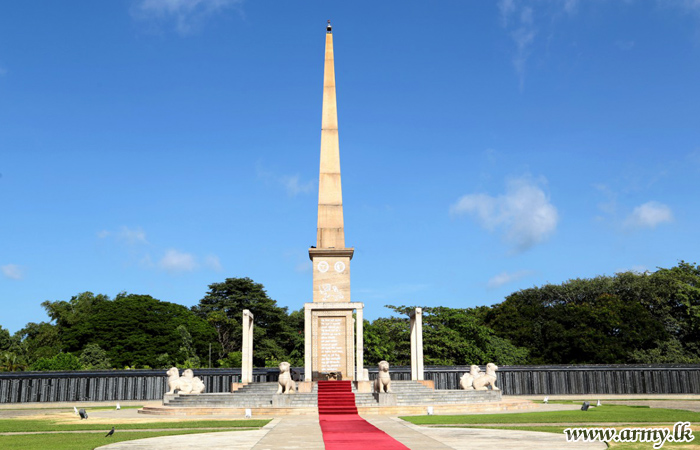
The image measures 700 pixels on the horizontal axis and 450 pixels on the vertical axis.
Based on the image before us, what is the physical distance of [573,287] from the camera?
6919 centimetres

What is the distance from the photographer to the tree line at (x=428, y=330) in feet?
170

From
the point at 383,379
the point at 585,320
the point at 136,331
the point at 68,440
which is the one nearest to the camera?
the point at 68,440

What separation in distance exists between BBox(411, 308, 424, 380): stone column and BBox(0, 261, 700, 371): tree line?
709 inches

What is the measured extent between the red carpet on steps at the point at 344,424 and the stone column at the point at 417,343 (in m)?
5.09

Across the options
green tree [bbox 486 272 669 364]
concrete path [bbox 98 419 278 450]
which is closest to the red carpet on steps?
concrete path [bbox 98 419 278 450]

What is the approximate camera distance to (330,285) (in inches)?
1230

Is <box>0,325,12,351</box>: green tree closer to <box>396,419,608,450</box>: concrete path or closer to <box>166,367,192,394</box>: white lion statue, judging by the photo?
<box>166,367,192,394</box>: white lion statue

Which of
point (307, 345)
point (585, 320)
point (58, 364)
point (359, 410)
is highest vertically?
point (585, 320)

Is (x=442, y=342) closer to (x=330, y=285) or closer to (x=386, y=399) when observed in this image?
(x=330, y=285)

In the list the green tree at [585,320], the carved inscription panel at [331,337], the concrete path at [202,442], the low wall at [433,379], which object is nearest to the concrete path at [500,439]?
the concrete path at [202,442]

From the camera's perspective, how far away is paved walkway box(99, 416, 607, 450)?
11852mm

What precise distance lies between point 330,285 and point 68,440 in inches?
709

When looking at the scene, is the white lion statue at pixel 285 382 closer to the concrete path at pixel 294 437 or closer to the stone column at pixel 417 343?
the concrete path at pixel 294 437

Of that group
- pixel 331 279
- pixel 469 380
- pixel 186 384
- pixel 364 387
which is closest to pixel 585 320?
pixel 469 380
